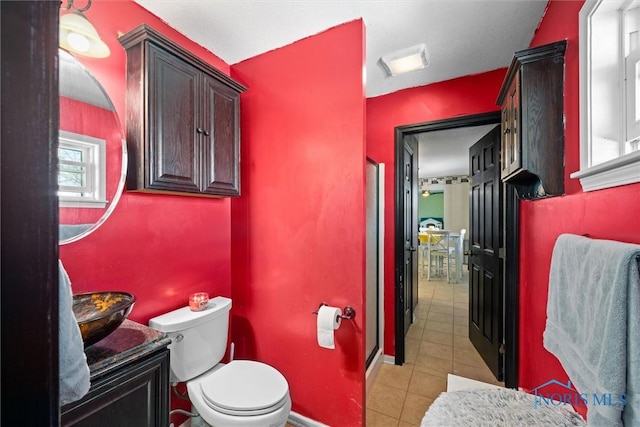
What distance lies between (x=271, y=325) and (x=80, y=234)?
1.18 meters

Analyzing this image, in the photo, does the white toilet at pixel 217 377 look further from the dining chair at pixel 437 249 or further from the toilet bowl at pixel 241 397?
the dining chair at pixel 437 249

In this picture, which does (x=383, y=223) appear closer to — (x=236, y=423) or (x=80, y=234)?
(x=236, y=423)

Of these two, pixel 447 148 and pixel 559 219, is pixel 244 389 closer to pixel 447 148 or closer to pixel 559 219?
pixel 559 219

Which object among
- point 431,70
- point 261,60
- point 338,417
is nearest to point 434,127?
Result: point 431,70

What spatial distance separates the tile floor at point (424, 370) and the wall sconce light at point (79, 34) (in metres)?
2.57

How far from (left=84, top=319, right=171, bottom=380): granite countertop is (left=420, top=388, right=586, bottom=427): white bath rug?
1.12 m

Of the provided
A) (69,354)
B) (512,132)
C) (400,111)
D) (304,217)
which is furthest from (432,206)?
(69,354)

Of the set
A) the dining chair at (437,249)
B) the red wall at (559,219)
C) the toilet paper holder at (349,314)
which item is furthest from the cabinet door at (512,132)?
the dining chair at (437,249)

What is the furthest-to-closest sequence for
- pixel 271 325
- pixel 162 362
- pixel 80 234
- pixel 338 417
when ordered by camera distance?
pixel 271 325
pixel 338 417
pixel 80 234
pixel 162 362

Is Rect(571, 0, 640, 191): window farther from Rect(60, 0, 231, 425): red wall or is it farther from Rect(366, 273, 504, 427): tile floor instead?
Rect(60, 0, 231, 425): red wall

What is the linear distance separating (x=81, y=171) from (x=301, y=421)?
1878 millimetres

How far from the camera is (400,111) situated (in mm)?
2312

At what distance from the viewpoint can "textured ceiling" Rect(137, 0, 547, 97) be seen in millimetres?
1380

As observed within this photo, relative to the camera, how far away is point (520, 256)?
1.83 m
